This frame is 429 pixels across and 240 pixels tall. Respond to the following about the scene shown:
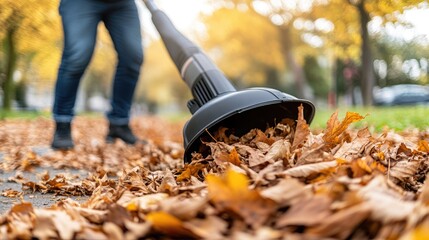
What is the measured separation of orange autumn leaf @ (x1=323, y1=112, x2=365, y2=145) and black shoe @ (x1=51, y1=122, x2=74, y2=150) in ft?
7.28

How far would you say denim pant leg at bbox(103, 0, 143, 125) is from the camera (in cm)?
362

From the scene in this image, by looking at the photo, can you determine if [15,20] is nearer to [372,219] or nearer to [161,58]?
[372,219]

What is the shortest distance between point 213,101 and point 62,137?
6.29 ft

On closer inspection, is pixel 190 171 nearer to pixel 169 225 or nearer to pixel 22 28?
pixel 169 225

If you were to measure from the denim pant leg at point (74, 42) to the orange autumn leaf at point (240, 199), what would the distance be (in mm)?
2551

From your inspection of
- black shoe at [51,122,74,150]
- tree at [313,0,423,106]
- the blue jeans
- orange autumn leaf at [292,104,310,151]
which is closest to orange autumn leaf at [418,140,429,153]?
orange autumn leaf at [292,104,310,151]

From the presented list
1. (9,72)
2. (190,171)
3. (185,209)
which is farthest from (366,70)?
(185,209)

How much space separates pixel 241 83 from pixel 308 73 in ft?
20.9

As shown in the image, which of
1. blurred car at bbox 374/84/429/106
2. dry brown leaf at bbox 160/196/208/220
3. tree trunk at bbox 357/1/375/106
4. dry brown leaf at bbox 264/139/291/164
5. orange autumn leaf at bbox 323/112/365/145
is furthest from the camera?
blurred car at bbox 374/84/429/106

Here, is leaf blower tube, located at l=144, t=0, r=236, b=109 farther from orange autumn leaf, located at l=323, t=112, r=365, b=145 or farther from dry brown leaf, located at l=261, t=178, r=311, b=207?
dry brown leaf, located at l=261, t=178, r=311, b=207

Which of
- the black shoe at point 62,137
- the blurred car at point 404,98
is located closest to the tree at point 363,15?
the black shoe at point 62,137

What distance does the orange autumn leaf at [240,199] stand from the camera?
1.07 meters

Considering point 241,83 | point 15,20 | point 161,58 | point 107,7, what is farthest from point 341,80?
point 107,7

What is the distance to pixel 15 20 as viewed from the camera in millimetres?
9875
